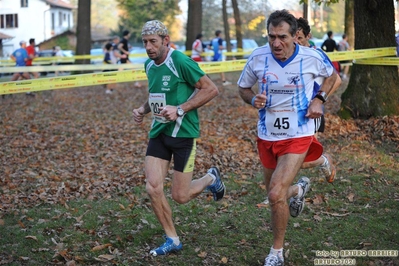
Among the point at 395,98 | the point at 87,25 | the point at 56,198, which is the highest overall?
the point at 87,25

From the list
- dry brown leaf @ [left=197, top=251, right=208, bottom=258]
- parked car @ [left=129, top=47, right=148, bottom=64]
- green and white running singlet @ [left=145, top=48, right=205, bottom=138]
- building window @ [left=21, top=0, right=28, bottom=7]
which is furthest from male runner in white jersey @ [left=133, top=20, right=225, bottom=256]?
building window @ [left=21, top=0, right=28, bottom=7]

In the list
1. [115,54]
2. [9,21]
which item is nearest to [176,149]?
[115,54]

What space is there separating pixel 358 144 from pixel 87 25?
17815 mm

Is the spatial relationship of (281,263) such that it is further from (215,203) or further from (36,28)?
(36,28)

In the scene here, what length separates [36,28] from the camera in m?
81.9

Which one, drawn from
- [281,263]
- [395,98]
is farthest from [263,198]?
[395,98]

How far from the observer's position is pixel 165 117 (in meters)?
5.99

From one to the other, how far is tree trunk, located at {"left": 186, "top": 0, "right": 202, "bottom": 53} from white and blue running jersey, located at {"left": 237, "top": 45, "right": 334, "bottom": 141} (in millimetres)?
18625

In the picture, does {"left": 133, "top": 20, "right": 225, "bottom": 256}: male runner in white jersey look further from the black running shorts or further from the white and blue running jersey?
the white and blue running jersey

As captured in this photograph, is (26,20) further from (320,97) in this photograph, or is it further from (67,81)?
(320,97)

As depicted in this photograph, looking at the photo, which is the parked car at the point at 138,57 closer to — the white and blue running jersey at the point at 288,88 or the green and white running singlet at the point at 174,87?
the green and white running singlet at the point at 174,87

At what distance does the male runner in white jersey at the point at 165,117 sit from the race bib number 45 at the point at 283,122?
68cm

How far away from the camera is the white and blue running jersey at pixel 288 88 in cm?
583

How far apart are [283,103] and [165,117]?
3.80 feet
